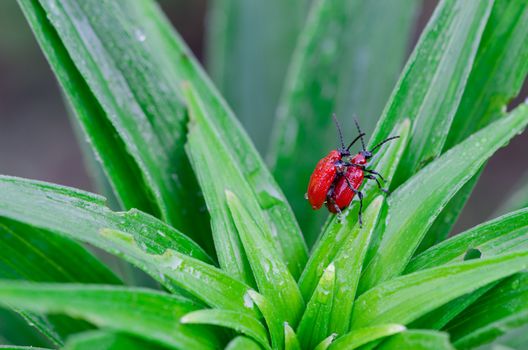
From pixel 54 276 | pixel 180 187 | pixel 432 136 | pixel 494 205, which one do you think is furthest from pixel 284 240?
pixel 494 205

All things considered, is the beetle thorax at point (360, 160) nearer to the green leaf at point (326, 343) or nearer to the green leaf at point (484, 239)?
the green leaf at point (484, 239)

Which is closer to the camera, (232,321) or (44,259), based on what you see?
(232,321)

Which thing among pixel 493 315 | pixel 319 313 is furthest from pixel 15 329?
pixel 493 315

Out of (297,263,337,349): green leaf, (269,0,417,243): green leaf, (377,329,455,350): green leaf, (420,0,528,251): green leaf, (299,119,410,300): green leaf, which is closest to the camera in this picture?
(377,329,455,350): green leaf

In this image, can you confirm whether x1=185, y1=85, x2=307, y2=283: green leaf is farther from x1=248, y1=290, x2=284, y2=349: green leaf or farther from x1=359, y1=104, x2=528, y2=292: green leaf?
x1=359, y1=104, x2=528, y2=292: green leaf

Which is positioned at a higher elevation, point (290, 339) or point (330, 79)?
point (330, 79)

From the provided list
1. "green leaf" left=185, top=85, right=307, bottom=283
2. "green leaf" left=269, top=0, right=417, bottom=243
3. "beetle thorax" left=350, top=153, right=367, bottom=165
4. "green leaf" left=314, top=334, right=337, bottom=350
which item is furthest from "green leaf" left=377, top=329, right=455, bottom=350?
"green leaf" left=269, top=0, right=417, bottom=243

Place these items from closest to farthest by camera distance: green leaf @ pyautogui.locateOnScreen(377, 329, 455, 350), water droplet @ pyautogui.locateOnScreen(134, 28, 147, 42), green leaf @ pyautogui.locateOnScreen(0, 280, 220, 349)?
green leaf @ pyautogui.locateOnScreen(0, 280, 220, 349) → green leaf @ pyautogui.locateOnScreen(377, 329, 455, 350) → water droplet @ pyautogui.locateOnScreen(134, 28, 147, 42)

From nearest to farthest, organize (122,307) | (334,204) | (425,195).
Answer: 1. (122,307)
2. (425,195)
3. (334,204)

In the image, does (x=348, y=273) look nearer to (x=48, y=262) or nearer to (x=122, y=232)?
(x=122, y=232)
